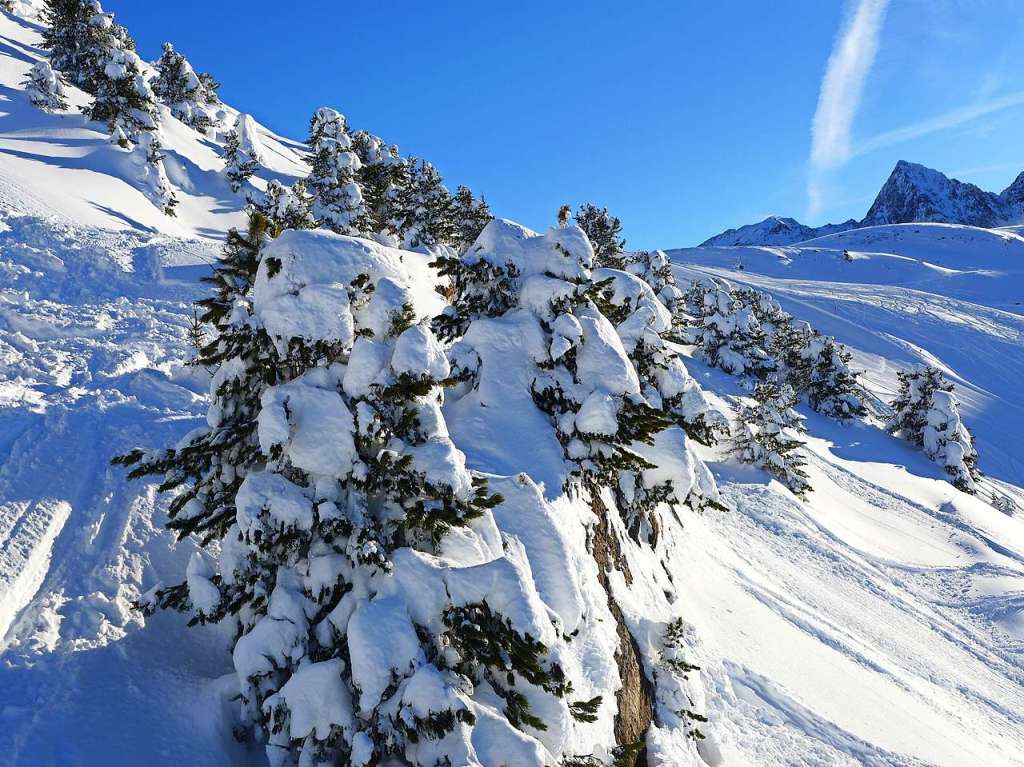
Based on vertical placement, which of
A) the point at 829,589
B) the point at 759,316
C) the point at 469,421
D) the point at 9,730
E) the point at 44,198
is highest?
the point at 759,316

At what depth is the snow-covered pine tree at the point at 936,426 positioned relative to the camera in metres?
32.4

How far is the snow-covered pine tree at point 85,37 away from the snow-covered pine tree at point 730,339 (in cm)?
4016

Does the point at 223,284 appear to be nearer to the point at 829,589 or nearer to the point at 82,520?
the point at 82,520

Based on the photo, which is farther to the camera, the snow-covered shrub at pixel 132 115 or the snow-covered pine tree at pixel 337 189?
the snow-covered shrub at pixel 132 115

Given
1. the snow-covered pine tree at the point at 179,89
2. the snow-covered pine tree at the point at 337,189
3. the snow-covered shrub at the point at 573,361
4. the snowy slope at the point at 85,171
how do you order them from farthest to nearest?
the snow-covered pine tree at the point at 179,89 → the snow-covered pine tree at the point at 337,189 → the snowy slope at the point at 85,171 → the snow-covered shrub at the point at 573,361

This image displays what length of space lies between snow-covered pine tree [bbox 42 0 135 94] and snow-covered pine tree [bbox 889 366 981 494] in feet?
182

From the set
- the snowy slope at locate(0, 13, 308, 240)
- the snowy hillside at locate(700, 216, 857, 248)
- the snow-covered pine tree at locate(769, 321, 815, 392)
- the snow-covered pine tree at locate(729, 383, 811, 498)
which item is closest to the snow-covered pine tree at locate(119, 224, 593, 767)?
the snow-covered pine tree at locate(729, 383, 811, 498)

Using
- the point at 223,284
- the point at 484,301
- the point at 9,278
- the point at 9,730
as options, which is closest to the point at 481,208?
the point at 9,278

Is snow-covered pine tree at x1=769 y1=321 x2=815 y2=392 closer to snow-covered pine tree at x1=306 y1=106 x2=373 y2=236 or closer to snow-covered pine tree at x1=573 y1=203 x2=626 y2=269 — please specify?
snow-covered pine tree at x1=573 y1=203 x2=626 y2=269

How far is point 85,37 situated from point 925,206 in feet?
736

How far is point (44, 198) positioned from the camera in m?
21.1

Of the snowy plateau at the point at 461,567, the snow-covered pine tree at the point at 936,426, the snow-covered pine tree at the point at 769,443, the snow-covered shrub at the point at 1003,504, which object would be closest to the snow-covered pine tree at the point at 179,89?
the snowy plateau at the point at 461,567

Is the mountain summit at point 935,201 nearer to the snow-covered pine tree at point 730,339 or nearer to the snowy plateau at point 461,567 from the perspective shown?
the snow-covered pine tree at point 730,339

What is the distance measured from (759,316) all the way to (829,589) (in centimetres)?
3614
